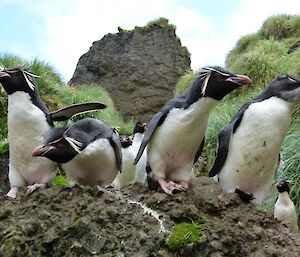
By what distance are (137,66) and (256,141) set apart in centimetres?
1171

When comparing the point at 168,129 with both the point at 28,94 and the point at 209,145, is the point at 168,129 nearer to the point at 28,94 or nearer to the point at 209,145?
the point at 28,94

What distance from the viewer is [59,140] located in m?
3.28

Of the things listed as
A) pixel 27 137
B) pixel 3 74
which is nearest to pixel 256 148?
pixel 27 137

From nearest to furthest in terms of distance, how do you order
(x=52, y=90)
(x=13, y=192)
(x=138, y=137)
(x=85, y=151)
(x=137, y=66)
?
(x=85, y=151)
(x=13, y=192)
(x=138, y=137)
(x=52, y=90)
(x=137, y=66)

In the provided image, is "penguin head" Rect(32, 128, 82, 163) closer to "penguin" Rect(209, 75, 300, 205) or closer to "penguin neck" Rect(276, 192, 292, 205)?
"penguin" Rect(209, 75, 300, 205)

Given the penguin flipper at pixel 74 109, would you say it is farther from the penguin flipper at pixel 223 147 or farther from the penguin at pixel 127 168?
the penguin at pixel 127 168

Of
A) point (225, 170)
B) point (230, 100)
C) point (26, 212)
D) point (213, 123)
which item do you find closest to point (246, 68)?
point (230, 100)

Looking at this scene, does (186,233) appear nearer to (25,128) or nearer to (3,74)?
(25,128)

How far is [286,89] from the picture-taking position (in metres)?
3.46

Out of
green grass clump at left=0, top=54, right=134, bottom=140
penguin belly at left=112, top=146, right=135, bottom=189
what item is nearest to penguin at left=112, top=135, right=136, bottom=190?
penguin belly at left=112, top=146, right=135, bottom=189

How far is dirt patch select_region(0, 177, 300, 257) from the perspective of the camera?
296cm

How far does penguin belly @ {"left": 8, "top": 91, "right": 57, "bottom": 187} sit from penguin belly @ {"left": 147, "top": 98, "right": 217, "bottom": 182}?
24.5 inches

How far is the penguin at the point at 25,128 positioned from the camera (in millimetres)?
3666

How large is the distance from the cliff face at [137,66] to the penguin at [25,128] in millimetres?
10431
